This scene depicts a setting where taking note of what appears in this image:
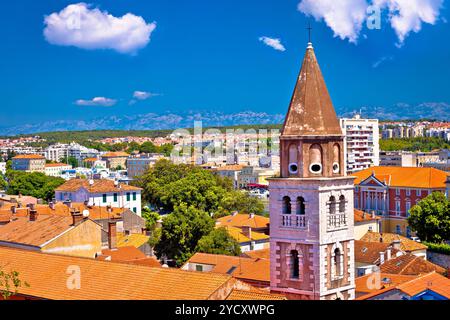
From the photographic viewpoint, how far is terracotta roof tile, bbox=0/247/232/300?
1905 centimetres

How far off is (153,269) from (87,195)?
56.6 m

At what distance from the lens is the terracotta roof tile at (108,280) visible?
1905cm

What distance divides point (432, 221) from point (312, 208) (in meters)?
38.8

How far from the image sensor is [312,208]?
77.2 ft

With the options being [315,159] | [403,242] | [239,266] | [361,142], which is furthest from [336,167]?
[361,142]

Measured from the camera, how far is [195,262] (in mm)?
38625

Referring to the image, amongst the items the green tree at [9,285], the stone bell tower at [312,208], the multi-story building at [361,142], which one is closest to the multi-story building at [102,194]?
the stone bell tower at [312,208]

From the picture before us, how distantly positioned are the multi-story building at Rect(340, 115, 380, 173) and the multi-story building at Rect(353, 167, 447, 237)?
72283mm

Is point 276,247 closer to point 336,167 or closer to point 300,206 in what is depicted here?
point 300,206

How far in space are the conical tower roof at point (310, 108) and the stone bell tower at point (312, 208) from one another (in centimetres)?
3

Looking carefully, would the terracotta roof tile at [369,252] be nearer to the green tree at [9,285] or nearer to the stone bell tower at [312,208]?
the stone bell tower at [312,208]

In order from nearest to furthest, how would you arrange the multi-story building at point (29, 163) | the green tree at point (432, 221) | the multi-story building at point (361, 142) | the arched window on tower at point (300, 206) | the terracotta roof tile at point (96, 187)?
1. the arched window on tower at point (300, 206)
2. the green tree at point (432, 221)
3. the terracotta roof tile at point (96, 187)
4. the multi-story building at point (361, 142)
5. the multi-story building at point (29, 163)
